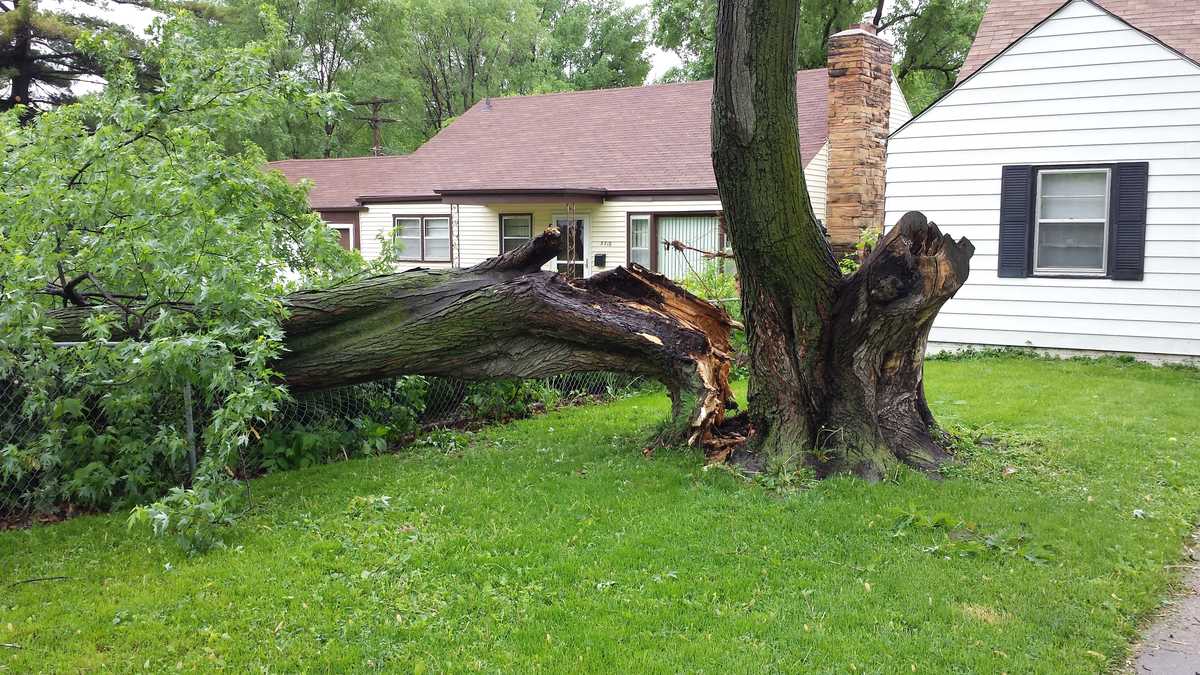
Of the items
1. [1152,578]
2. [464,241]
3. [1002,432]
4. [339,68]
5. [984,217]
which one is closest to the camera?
[1152,578]

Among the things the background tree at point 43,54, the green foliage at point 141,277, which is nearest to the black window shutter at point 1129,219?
the green foliage at point 141,277

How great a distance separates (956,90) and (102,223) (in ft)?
34.3

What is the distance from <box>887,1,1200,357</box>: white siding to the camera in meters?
10.8

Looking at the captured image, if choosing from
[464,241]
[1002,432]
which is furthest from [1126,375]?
[464,241]

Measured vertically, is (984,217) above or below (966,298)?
above

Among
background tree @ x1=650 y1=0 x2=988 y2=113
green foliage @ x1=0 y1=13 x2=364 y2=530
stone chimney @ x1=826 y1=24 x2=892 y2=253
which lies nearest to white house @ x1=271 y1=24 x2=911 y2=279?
stone chimney @ x1=826 y1=24 x2=892 y2=253

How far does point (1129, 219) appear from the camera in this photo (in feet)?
36.2

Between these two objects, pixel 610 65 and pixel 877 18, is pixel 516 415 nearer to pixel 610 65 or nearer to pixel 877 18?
pixel 877 18

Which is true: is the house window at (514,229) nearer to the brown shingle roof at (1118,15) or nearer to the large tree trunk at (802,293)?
the brown shingle roof at (1118,15)

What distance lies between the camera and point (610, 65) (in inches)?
1597

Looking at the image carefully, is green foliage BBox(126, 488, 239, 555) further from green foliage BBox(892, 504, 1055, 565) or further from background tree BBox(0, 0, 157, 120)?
background tree BBox(0, 0, 157, 120)

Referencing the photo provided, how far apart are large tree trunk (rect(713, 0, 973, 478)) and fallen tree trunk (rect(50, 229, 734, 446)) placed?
549 millimetres

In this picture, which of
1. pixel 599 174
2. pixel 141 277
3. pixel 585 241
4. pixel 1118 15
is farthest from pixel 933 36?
pixel 141 277

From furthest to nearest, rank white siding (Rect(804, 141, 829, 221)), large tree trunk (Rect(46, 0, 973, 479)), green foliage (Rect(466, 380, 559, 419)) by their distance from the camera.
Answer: white siding (Rect(804, 141, 829, 221))
green foliage (Rect(466, 380, 559, 419))
large tree trunk (Rect(46, 0, 973, 479))
